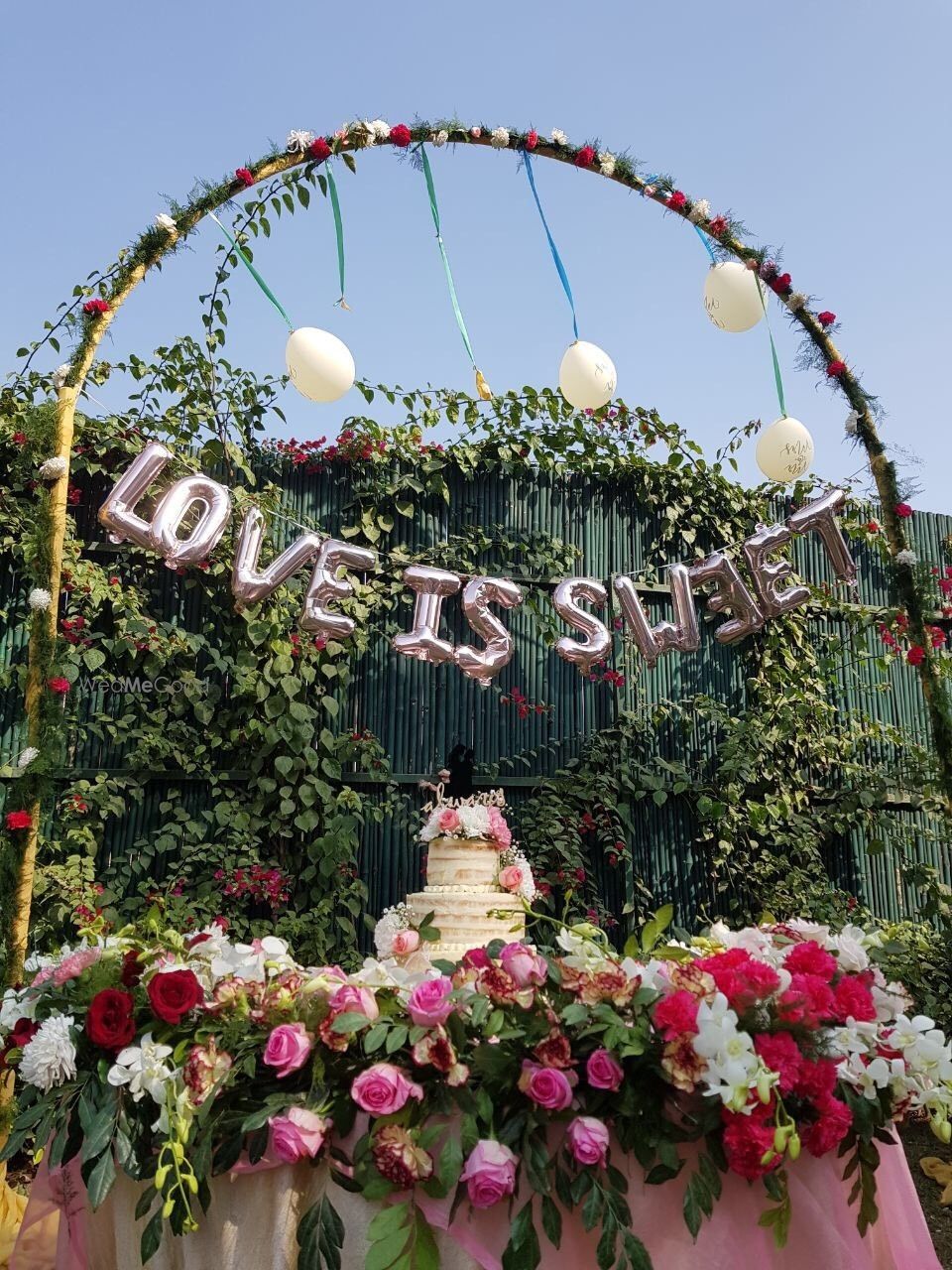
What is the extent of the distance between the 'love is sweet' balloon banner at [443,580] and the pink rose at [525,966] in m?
2.05

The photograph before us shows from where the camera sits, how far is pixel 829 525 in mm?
4484

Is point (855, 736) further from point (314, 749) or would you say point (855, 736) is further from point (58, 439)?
point (58, 439)

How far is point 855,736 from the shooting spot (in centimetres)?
571

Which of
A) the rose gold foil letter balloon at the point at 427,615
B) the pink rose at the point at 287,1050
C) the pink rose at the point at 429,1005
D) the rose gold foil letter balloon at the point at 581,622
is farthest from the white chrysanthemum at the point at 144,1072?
the rose gold foil letter balloon at the point at 581,622

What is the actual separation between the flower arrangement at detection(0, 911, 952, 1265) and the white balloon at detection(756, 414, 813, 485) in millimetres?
2978

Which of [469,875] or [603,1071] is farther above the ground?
[469,875]

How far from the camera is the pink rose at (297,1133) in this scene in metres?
1.72

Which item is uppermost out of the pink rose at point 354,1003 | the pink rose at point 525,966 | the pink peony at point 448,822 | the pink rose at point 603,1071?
the pink peony at point 448,822

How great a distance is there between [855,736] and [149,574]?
4190 mm

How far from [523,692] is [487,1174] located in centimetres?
383

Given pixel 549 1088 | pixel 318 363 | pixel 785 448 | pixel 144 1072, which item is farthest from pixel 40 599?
pixel 785 448

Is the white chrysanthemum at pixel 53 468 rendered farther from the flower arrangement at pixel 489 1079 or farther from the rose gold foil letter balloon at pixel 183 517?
the flower arrangement at pixel 489 1079

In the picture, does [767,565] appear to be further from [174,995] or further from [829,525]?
[174,995]

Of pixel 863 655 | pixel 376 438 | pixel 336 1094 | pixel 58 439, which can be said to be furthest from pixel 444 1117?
pixel 863 655
